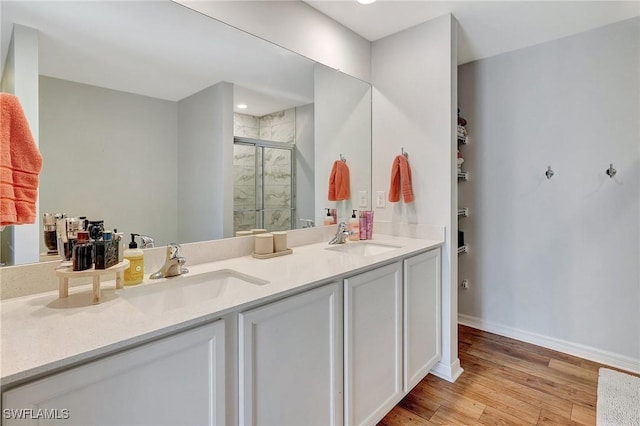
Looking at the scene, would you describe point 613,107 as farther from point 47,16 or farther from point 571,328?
point 47,16

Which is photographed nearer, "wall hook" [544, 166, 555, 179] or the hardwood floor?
the hardwood floor

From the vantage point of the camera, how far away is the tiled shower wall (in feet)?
5.49

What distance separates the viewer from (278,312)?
1.06 meters

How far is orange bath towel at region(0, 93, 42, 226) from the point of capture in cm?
81

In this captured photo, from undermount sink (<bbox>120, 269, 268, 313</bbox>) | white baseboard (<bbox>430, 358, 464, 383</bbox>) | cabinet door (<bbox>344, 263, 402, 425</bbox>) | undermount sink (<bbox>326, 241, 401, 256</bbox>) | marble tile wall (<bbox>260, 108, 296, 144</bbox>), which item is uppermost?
marble tile wall (<bbox>260, 108, 296, 144</bbox>)

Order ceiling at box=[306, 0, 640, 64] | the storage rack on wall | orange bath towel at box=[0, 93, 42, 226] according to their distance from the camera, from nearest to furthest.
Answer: orange bath towel at box=[0, 93, 42, 226], ceiling at box=[306, 0, 640, 64], the storage rack on wall

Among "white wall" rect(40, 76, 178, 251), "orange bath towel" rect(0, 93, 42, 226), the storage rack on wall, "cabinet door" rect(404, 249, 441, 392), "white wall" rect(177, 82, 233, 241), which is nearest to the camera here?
"orange bath towel" rect(0, 93, 42, 226)

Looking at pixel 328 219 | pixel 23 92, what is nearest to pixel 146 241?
pixel 23 92

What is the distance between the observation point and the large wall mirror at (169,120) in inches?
43.8

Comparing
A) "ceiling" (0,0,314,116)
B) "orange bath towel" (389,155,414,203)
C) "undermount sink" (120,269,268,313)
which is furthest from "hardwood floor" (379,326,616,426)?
"ceiling" (0,0,314,116)

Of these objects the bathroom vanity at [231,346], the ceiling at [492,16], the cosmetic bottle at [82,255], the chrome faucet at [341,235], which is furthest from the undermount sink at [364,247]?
the ceiling at [492,16]

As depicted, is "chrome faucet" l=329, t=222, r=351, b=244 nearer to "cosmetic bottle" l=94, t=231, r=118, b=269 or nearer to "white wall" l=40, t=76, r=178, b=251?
"white wall" l=40, t=76, r=178, b=251

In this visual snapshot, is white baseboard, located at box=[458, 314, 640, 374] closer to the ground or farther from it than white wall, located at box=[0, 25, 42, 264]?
closer to the ground

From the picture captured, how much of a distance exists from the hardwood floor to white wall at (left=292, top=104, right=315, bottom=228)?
1273 millimetres
